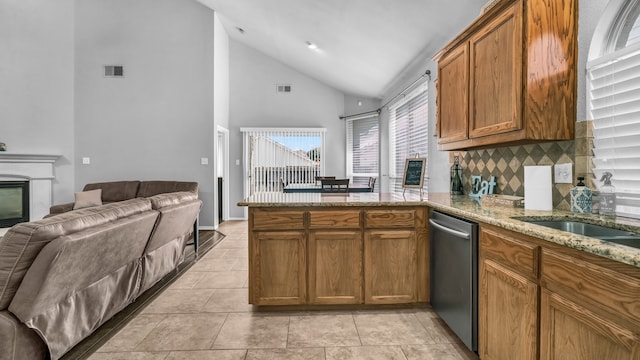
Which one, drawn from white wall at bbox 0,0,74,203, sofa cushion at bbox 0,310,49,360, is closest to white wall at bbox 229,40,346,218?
white wall at bbox 0,0,74,203

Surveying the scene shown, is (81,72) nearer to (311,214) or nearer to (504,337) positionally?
(311,214)

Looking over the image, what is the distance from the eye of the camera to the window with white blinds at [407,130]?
4.46 meters

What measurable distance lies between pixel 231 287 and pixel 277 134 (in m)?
4.79

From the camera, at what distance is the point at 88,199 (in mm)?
4969

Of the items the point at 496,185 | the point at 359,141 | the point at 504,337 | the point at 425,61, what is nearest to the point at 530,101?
the point at 496,185

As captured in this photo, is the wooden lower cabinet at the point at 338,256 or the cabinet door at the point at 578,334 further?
the wooden lower cabinet at the point at 338,256

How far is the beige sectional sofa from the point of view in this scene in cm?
164

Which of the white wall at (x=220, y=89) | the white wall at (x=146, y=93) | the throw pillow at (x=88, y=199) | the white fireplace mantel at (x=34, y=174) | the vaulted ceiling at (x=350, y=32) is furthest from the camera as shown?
the white wall at (x=220, y=89)

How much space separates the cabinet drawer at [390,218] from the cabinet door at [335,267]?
0.14 meters

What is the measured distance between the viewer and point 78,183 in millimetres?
6148

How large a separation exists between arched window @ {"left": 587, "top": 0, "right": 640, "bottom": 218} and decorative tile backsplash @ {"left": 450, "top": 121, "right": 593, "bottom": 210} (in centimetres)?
5

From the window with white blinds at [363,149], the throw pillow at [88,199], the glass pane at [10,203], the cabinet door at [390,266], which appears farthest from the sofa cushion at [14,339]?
the window with white blinds at [363,149]

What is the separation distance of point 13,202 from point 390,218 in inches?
258

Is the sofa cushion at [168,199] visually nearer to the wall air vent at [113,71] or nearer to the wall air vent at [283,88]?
the wall air vent at [113,71]
